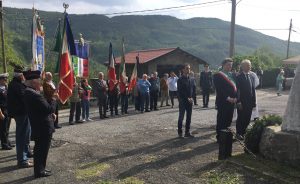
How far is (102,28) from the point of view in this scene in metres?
153

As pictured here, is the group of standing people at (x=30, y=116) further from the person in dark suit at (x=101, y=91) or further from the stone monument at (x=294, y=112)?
the person in dark suit at (x=101, y=91)

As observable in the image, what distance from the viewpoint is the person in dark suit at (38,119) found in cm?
661

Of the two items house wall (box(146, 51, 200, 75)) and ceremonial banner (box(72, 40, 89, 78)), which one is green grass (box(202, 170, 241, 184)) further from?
house wall (box(146, 51, 200, 75))

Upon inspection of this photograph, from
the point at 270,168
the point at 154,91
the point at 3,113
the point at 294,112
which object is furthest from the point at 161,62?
the point at 270,168

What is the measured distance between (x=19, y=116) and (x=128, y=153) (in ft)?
8.11

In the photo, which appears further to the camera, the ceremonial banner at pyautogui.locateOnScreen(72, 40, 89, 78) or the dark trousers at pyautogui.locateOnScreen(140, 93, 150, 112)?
the dark trousers at pyautogui.locateOnScreen(140, 93, 150, 112)

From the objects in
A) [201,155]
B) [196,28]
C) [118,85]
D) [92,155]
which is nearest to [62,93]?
[92,155]

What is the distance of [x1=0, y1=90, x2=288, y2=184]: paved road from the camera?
675 centimetres

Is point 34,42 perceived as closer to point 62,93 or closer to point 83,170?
point 62,93

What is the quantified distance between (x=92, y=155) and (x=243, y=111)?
366 centimetres

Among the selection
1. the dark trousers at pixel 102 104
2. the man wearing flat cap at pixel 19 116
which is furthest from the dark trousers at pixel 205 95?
the man wearing flat cap at pixel 19 116

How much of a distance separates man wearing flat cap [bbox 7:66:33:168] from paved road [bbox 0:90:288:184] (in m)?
0.31

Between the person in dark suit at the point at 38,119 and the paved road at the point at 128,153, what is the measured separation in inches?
13.7

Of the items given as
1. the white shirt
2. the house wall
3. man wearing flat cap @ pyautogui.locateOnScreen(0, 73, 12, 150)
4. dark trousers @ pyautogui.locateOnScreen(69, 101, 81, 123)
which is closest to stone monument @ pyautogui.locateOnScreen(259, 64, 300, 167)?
man wearing flat cap @ pyautogui.locateOnScreen(0, 73, 12, 150)
